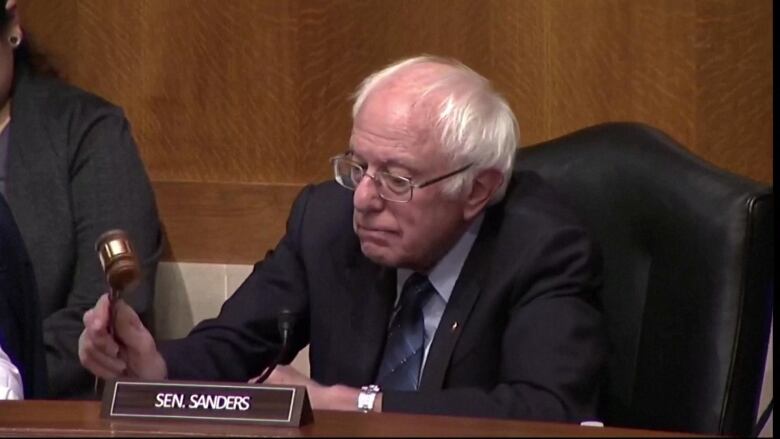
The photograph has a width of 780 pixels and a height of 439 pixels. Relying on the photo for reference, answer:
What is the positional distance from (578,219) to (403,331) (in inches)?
11.8

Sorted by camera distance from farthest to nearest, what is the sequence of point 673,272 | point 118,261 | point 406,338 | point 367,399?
1. point 406,338
2. point 673,272
3. point 367,399
4. point 118,261

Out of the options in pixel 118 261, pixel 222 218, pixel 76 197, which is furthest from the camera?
pixel 222 218

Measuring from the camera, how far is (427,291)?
2.23 metres

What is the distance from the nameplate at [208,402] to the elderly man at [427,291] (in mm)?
450

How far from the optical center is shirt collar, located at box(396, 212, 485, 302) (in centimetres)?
221

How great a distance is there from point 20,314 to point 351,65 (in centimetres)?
99

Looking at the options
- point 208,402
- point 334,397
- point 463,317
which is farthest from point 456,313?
point 208,402

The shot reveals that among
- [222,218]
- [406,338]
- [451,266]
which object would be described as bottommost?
[222,218]

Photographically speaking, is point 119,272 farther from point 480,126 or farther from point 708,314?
point 708,314

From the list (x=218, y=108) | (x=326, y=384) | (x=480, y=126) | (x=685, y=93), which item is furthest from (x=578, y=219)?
(x=218, y=108)

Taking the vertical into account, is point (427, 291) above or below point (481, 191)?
below

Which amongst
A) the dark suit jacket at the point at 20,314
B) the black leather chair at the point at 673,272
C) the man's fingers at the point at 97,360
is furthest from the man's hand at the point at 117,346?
the black leather chair at the point at 673,272

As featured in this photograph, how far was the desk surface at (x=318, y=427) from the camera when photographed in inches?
54.5

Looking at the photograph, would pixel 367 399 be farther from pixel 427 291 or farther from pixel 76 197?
pixel 76 197
